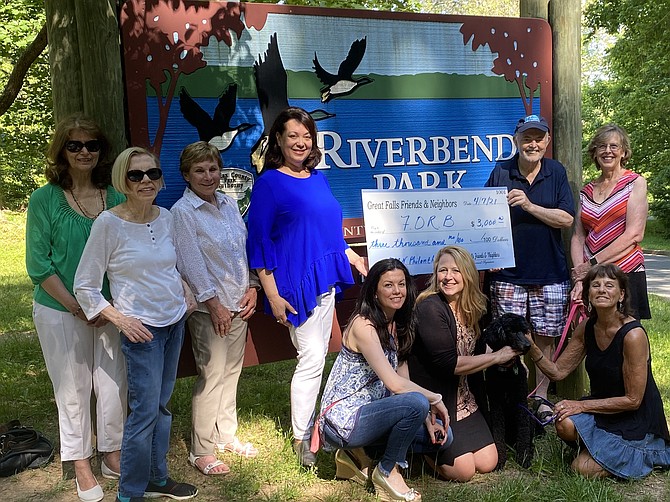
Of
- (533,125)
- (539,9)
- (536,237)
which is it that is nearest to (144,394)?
(536,237)

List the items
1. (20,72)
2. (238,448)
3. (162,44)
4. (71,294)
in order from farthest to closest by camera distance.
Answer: (20,72) < (238,448) < (162,44) < (71,294)

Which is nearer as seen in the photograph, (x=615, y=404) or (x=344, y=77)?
(x=615, y=404)

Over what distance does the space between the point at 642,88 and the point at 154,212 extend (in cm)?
1780

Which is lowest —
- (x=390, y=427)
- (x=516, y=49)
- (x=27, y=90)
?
(x=390, y=427)

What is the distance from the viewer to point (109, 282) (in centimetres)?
328

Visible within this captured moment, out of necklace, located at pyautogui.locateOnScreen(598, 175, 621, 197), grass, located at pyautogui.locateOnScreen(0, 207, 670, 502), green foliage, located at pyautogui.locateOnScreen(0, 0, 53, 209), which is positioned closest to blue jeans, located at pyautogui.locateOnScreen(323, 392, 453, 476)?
grass, located at pyautogui.locateOnScreen(0, 207, 670, 502)

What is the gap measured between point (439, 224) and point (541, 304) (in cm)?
80

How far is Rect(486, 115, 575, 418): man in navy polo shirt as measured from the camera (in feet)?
13.8

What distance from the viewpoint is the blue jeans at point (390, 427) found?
3289 mm

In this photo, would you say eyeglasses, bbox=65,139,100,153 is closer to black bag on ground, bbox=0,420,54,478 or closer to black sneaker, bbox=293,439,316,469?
black bag on ground, bbox=0,420,54,478

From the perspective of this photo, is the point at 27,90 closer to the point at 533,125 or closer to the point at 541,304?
the point at 533,125

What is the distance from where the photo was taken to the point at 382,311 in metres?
3.48

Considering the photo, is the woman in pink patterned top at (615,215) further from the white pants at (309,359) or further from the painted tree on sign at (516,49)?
the white pants at (309,359)

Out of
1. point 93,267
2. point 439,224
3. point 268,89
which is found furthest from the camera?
point 439,224
